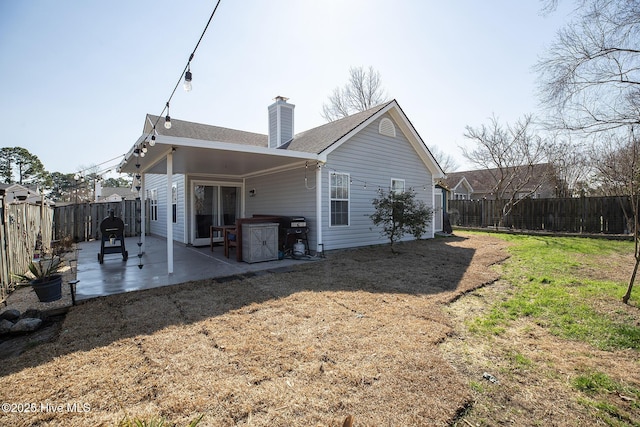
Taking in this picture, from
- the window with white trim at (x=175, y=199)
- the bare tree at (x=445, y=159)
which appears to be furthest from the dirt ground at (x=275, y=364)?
the bare tree at (x=445, y=159)

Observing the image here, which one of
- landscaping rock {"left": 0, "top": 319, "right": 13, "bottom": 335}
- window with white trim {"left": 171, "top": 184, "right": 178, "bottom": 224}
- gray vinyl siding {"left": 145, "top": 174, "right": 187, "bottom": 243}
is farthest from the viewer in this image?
window with white trim {"left": 171, "top": 184, "right": 178, "bottom": 224}

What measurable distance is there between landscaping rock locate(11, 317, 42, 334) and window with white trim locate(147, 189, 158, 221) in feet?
34.8

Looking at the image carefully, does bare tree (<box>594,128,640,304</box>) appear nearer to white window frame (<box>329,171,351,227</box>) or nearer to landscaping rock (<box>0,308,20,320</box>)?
white window frame (<box>329,171,351,227</box>)

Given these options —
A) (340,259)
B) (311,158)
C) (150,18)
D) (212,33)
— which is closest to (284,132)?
(311,158)

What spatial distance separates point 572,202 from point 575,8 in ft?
30.0

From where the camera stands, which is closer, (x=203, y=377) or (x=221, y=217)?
(x=203, y=377)

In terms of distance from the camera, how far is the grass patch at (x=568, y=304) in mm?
3250

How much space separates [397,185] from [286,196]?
4104 millimetres

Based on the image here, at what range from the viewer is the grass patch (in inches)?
128

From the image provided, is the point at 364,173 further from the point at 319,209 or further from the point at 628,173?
the point at 628,173

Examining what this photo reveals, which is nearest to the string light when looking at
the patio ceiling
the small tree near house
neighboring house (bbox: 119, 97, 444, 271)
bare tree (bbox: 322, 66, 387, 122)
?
the patio ceiling

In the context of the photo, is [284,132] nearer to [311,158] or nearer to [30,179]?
[311,158]

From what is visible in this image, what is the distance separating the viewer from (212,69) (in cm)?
461

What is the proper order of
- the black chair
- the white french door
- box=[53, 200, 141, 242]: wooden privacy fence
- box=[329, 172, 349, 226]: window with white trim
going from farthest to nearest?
box=[53, 200, 141, 242]: wooden privacy fence, the white french door, box=[329, 172, 349, 226]: window with white trim, the black chair
